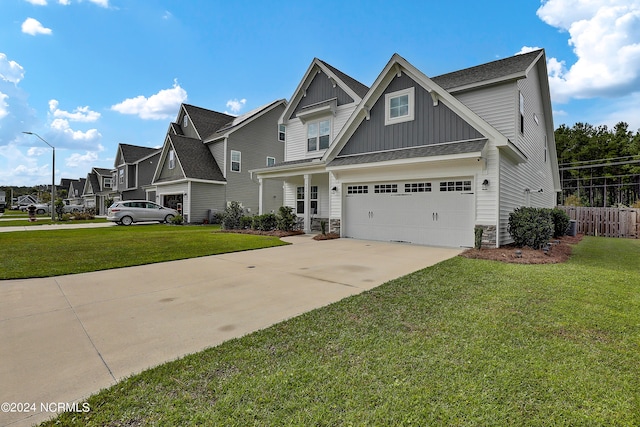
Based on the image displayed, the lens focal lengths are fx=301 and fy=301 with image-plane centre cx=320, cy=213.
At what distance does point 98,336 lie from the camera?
3406 mm

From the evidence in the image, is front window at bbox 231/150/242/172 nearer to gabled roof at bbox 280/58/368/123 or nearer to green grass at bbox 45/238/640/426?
gabled roof at bbox 280/58/368/123

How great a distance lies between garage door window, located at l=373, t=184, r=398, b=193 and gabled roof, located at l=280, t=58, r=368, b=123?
473 centimetres

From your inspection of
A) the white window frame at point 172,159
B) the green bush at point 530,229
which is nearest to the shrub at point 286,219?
the green bush at point 530,229

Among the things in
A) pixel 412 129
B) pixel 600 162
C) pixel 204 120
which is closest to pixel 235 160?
pixel 204 120

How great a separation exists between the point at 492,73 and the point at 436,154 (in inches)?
196

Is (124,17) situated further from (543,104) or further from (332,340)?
(543,104)

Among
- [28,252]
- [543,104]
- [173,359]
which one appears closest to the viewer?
[173,359]

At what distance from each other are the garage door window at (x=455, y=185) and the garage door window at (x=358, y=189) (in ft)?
10.2

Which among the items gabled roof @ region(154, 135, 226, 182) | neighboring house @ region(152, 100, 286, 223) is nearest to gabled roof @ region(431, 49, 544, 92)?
neighboring house @ region(152, 100, 286, 223)

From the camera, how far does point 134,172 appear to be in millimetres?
31594

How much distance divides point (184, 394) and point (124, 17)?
15.7m

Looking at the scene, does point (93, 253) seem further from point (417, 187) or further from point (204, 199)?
point (204, 199)

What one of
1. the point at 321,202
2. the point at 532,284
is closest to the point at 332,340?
the point at 532,284

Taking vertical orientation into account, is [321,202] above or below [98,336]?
above
